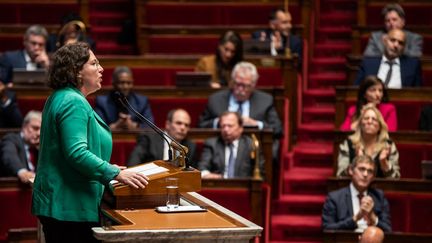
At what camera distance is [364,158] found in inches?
179

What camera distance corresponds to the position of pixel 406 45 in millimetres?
6023

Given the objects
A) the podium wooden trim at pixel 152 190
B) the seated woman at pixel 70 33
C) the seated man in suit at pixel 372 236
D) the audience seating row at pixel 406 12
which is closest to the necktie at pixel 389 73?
the audience seating row at pixel 406 12

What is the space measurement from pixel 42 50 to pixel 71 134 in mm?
3403

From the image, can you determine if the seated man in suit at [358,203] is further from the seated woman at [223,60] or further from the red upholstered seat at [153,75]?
the red upholstered seat at [153,75]

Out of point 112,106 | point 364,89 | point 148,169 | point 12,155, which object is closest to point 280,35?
point 364,89

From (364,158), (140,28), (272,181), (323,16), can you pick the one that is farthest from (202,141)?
(323,16)

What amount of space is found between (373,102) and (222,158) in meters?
0.78

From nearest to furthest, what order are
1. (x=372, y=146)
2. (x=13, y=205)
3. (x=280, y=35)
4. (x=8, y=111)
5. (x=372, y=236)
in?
1. (x=372, y=236)
2. (x=13, y=205)
3. (x=372, y=146)
4. (x=8, y=111)
5. (x=280, y=35)

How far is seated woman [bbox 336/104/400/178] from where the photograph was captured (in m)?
4.80

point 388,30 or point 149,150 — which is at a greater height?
point 388,30

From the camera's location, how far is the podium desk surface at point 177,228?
7.77ft

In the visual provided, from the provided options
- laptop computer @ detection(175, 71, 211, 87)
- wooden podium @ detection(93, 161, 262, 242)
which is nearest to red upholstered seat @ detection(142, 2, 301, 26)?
laptop computer @ detection(175, 71, 211, 87)

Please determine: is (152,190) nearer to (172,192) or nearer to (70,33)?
(172,192)

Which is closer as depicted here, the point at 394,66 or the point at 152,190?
the point at 152,190
